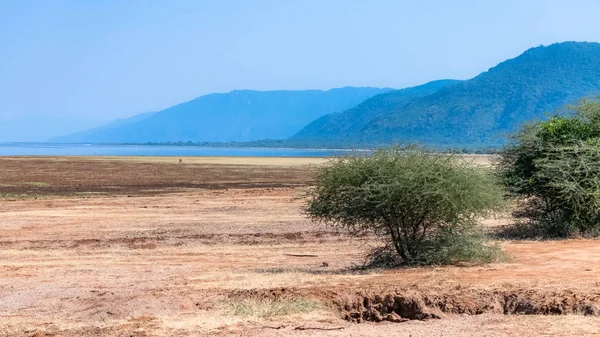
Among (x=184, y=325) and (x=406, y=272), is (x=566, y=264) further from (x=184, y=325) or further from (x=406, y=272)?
(x=184, y=325)

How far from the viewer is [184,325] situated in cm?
1187

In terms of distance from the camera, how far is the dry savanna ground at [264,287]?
11680 millimetres

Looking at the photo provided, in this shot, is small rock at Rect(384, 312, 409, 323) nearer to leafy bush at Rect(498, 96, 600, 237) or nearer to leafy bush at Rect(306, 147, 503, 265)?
leafy bush at Rect(306, 147, 503, 265)

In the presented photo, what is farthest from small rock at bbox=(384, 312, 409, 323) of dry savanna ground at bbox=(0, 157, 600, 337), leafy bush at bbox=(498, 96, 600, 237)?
leafy bush at bbox=(498, 96, 600, 237)

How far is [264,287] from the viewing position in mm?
14422

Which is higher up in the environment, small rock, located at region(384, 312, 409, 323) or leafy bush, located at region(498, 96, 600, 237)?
leafy bush, located at region(498, 96, 600, 237)

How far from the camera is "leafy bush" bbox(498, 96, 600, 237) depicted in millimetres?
20609

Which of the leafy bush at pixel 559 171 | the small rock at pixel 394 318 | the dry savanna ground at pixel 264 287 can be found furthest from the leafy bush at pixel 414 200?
the leafy bush at pixel 559 171

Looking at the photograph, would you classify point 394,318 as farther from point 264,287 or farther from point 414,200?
point 414,200

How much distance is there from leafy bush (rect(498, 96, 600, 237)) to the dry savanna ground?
1.19 m

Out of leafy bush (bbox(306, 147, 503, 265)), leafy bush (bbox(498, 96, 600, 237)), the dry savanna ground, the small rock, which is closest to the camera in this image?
the dry savanna ground

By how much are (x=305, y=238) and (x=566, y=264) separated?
31.8 feet

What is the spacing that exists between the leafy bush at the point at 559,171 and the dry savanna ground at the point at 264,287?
47.0 inches

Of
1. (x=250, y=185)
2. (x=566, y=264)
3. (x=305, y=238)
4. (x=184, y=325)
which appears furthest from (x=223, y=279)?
(x=250, y=185)
